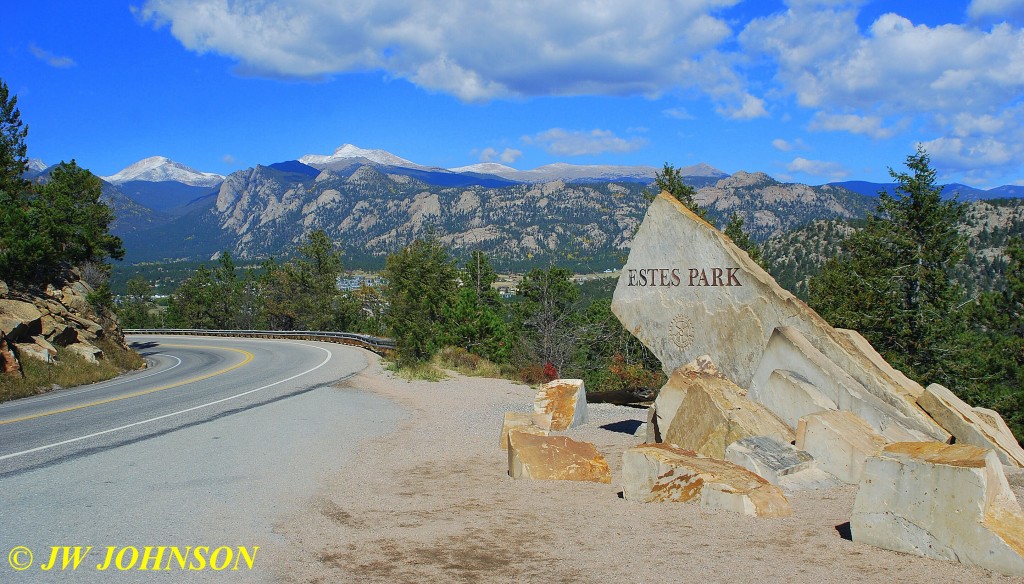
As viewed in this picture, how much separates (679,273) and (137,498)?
25.1 ft

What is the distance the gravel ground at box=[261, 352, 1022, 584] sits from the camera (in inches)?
179

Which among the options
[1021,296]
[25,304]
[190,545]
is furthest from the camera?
[1021,296]

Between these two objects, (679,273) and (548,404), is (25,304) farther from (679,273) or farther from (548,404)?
(679,273)

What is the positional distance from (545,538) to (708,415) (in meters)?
3.40

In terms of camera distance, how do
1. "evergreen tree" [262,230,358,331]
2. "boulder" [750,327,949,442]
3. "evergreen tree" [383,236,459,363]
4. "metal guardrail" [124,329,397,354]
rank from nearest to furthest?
"boulder" [750,327,949,442], "evergreen tree" [383,236,459,363], "metal guardrail" [124,329,397,354], "evergreen tree" [262,230,358,331]

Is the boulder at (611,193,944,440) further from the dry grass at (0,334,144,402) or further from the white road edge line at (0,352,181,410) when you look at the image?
the dry grass at (0,334,144,402)

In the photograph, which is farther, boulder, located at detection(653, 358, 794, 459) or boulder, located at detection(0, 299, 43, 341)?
boulder, located at detection(0, 299, 43, 341)

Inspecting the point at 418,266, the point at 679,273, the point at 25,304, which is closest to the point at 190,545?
the point at 679,273

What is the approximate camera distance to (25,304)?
2036 cm

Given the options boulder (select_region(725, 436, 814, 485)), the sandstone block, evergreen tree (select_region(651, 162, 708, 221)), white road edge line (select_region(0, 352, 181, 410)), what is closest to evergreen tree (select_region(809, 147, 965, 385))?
evergreen tree (select_region(651, 162, 708, 221))

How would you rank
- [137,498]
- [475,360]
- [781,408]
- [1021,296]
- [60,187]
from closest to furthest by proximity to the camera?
[137,498]
[781,408]
[475,360]
[1021,296]
[60,187]

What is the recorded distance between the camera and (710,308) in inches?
382

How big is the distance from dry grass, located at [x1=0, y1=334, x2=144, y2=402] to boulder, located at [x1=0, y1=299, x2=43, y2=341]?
92 cm

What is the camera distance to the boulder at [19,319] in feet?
59.1
